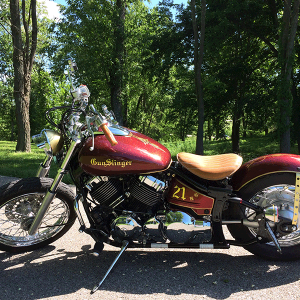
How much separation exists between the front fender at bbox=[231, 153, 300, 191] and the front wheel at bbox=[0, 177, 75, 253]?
5.61ft

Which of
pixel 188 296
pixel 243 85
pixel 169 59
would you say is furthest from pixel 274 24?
pixel 188 296

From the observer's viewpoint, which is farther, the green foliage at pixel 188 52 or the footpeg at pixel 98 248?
the green foliage at pixel 188 52

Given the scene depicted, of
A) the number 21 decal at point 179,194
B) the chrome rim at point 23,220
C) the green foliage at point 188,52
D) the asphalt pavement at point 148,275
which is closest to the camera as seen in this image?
the asphalt pavement at point 148,275

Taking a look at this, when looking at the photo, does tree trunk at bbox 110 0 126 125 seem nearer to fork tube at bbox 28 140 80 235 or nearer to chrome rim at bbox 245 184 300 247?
fork tube at bbox 28 140 80 235

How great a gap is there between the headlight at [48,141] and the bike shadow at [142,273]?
1.13 metres

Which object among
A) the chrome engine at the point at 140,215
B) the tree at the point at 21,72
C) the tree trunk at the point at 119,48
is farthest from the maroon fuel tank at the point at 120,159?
the tree trunk at the point at 119,48

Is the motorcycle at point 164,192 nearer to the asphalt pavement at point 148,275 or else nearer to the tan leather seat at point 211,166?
the tan leather seat at point 211,166

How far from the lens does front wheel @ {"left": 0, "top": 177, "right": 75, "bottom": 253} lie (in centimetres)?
261

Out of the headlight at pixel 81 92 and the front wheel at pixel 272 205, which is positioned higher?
the headlight at pixel 81 92

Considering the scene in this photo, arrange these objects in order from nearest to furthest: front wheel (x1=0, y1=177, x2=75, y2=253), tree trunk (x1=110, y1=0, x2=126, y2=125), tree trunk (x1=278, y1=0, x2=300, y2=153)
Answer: front wheel (x1=0, y1=177, x2=75, y2=253)
tree trunk (x1=278, y1=0, x2=300, y2=153)
tree trunk (x1=110, y1=0, x2=126, y2=125)

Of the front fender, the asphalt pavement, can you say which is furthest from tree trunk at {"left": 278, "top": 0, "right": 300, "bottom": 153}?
the asphalt pavement

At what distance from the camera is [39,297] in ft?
7.11

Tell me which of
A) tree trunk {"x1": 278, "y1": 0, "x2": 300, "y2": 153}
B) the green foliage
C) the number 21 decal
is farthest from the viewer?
the green foliage

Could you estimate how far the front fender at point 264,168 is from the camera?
8.02ft
